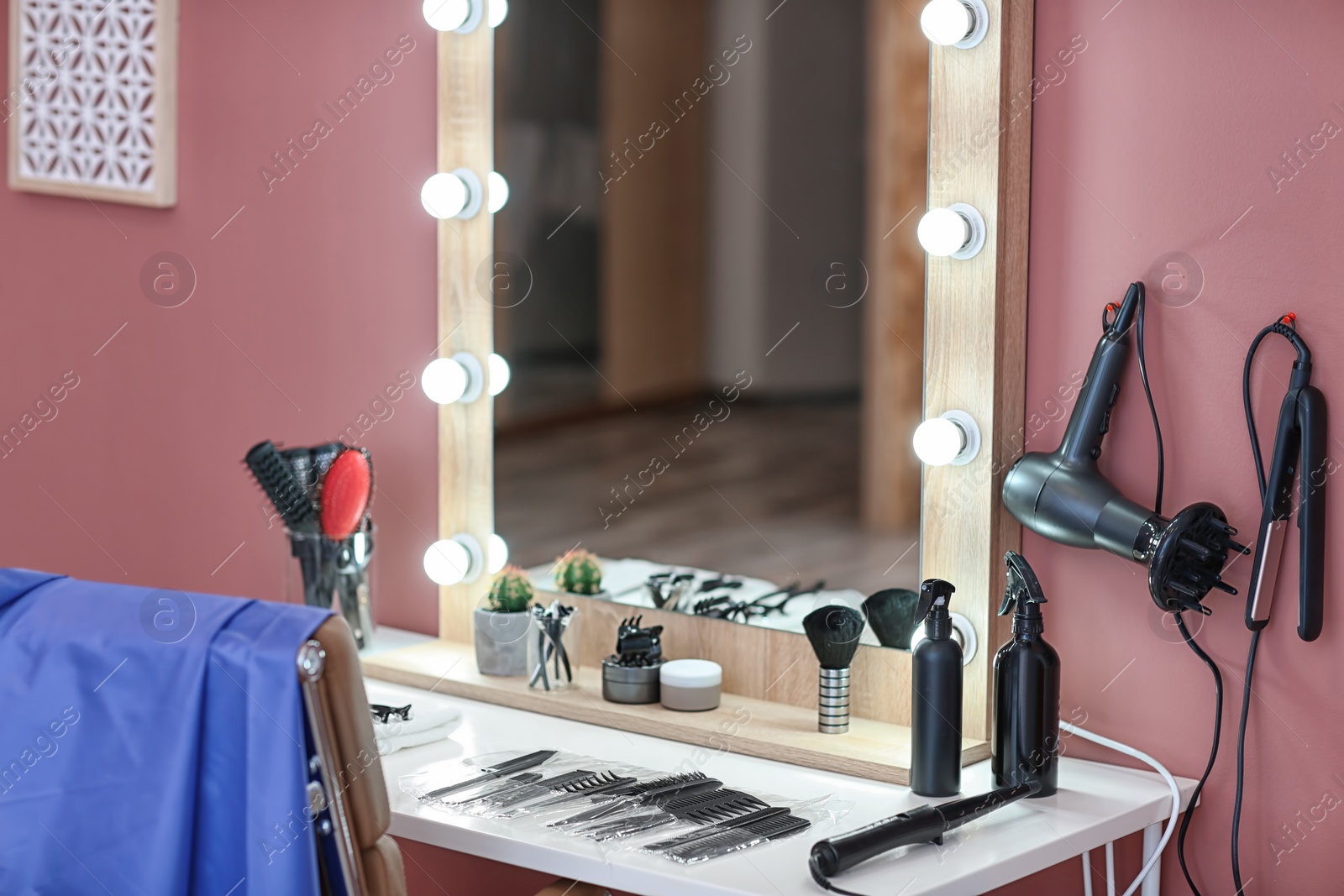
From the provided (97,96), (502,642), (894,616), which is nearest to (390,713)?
(502,642)

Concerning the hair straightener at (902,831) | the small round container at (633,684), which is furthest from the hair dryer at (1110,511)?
the small round container at (633,684)

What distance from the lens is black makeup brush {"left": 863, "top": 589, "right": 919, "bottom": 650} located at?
1.58 metres

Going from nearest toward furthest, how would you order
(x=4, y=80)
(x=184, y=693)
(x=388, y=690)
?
(x=184, y=693), (x=388, y=690), (x=4, y=80)

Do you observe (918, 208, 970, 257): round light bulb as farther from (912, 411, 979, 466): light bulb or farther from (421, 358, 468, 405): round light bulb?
(421, 358, 468, 405): round light bulb

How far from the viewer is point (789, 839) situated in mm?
1296

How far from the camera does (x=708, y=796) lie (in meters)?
1.40

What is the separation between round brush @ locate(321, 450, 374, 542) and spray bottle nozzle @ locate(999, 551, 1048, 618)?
2.90 ft

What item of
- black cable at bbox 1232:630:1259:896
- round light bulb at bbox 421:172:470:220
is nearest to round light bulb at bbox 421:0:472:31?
round light bulb at bbox 421:172:470:220

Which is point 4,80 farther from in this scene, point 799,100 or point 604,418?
point 799,100

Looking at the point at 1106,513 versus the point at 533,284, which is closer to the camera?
the point at 1106,513

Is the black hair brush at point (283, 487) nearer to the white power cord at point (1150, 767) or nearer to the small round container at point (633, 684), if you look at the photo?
the small round container at point (633, 684)

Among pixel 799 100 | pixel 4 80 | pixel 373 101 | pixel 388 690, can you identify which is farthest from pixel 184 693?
pixel 4 80

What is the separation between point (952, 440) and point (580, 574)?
561 mm

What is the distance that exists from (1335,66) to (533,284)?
998 mm
